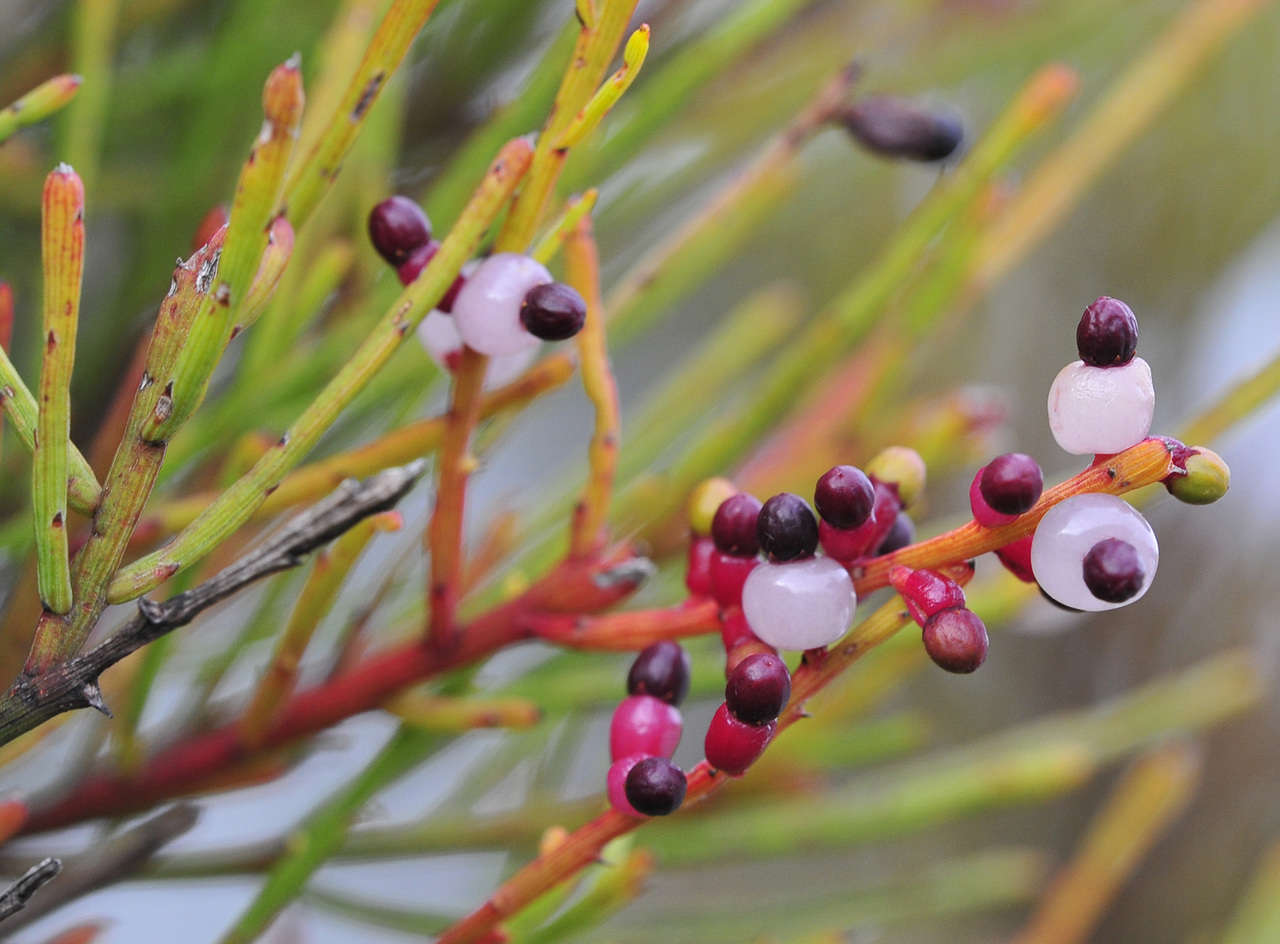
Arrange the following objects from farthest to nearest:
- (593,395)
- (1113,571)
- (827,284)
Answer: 1. (827,284)
2. (593,395)
3. (1113,571)

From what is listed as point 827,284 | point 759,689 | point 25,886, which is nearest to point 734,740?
point 759,689

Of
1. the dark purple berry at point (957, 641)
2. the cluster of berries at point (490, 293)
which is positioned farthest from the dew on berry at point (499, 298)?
the dark purple berry at point (957, 641)

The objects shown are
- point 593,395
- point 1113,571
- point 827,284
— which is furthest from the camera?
point 827,284

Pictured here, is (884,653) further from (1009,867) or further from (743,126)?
(743,126)

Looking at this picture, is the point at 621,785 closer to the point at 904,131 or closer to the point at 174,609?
the point at 174,609

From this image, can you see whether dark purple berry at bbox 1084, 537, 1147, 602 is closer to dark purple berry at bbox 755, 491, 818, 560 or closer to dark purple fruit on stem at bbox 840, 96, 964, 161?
dark purple berry at bbox 755, 491, 818, 560

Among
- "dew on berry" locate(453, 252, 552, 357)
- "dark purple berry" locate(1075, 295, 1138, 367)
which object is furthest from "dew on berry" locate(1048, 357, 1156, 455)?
"dew on berry" locate(453, 252, 552, 357)
